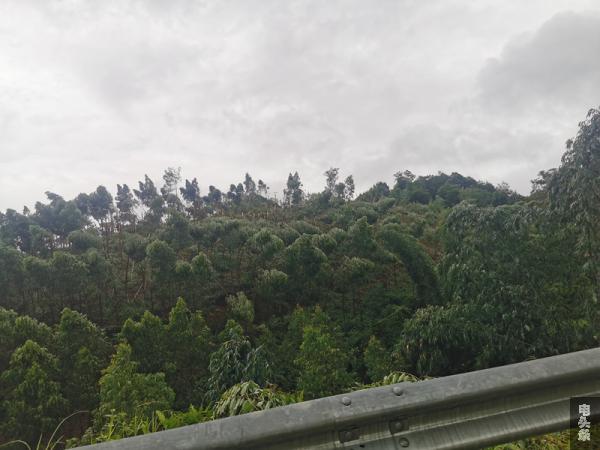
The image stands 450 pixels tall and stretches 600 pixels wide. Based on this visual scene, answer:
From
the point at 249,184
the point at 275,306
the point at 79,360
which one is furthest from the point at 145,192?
the point at 79,360

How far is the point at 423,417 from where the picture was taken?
1144mm

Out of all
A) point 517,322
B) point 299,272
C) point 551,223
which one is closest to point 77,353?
point 299,272

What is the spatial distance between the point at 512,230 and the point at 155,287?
17.3 m

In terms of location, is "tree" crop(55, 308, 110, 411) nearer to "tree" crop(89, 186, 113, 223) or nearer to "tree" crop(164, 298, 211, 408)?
"tree" crop(164, 298, 211, 408)

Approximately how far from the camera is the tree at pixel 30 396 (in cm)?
1192

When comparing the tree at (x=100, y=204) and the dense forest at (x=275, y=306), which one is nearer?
the dense forest at (x=275, y=306)

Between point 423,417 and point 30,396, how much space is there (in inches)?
578

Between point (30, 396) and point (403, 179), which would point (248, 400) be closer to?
point (30, 396)

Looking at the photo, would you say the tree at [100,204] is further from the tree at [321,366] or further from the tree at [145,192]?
the tree at [321,366]

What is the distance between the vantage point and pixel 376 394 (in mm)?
1118

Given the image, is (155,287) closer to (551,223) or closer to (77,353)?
(77,353)

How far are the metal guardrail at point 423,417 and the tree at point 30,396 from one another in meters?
13.8

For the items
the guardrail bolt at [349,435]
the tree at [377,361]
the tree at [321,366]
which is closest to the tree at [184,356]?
the tree at [321,366]

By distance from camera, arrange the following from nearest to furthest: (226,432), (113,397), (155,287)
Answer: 1. (226,432)
2. (113,397)
3. (155,287)
